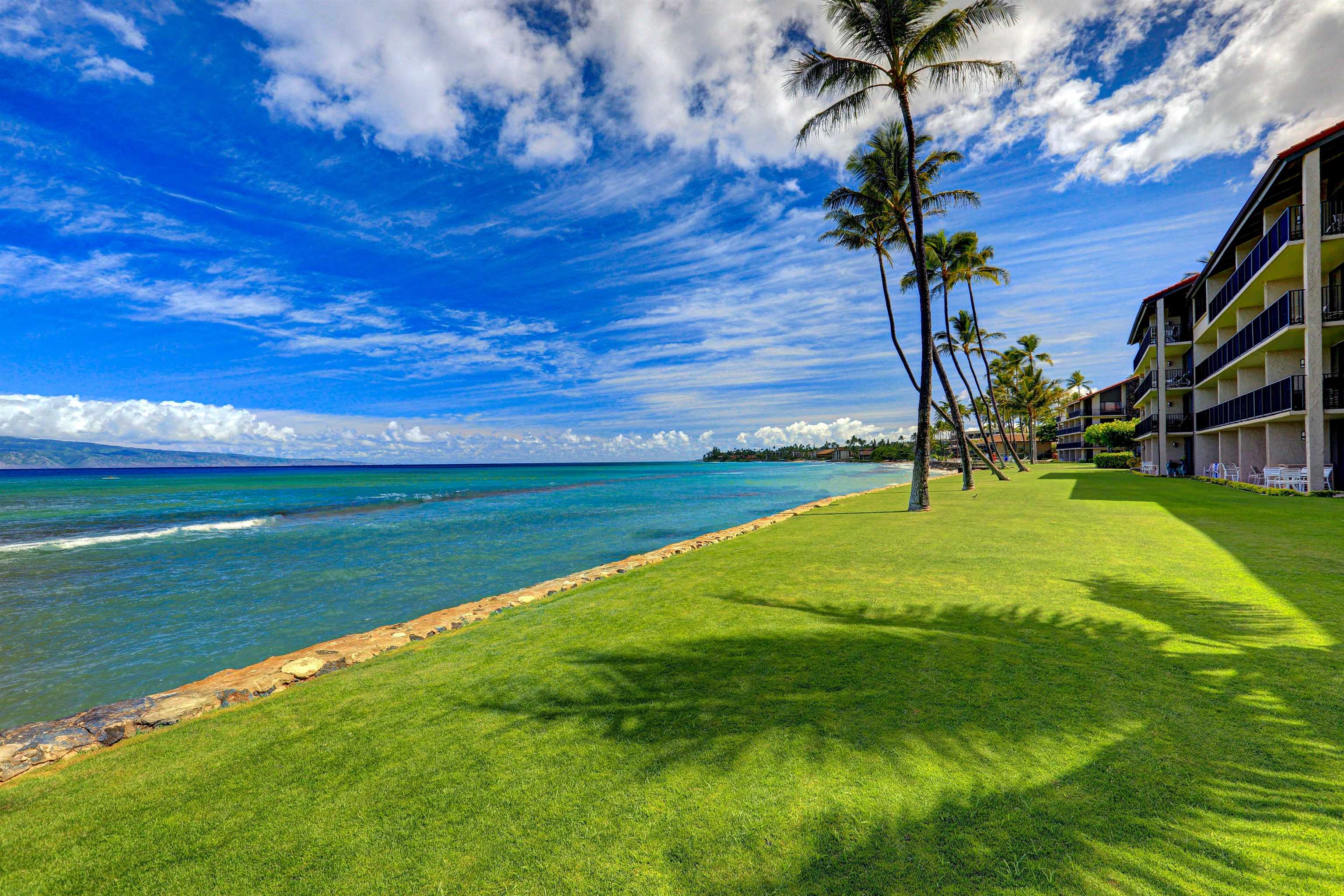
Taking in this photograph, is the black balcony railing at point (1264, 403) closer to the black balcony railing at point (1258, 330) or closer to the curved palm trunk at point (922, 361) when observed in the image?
the black balcony railing at point (1258, 330)

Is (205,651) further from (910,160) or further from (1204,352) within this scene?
(1204,352)

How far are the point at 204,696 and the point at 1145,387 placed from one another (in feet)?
A: 161

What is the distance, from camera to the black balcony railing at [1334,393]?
17297 millimetres

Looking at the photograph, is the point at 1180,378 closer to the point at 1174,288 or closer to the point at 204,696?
the point at 1174,288

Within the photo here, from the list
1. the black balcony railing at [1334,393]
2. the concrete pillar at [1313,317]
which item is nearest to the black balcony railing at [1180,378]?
the black balcony railing at [1334,393]

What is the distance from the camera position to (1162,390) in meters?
31.8

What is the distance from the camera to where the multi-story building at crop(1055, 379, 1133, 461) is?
6806cm

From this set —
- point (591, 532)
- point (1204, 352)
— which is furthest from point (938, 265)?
point (591, 532)

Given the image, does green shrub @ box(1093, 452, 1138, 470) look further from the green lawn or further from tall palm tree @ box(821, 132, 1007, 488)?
the green lawn

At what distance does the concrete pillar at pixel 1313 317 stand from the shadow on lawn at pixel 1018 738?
18.6 meters

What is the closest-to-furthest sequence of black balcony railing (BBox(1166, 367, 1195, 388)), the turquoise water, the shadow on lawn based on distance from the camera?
1. the shadow on lawn
2. the turquoise water
3. black balcony railing (BBox(1166, 367, 1195, 388))

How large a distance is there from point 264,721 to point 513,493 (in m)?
40.2

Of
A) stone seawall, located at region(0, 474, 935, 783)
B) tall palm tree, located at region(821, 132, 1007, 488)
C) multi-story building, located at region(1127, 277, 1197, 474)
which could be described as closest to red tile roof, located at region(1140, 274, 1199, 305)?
multi-story building, located at region(1127, 277, 1197, 474)

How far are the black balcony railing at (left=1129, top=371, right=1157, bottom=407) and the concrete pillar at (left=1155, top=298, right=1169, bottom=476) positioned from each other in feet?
2.01
